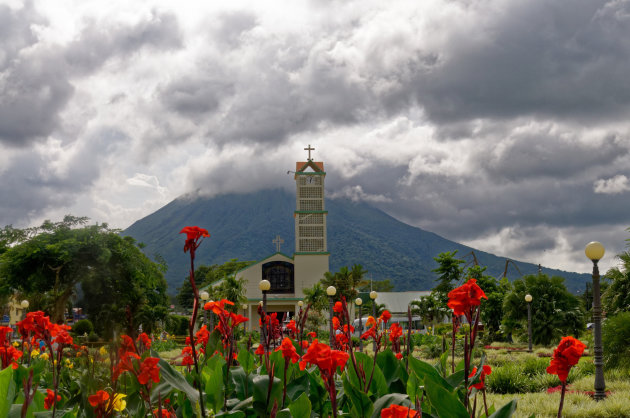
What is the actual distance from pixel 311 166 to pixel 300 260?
867cm

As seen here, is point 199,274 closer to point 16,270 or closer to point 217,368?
point 16,270

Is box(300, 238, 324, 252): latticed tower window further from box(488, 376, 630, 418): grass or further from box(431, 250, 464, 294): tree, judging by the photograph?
box(488, 376, 630, 418): grass

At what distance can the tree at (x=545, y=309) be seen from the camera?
19.5 metres

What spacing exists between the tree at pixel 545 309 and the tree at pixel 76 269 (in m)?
15.3

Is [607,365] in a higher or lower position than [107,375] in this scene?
lower

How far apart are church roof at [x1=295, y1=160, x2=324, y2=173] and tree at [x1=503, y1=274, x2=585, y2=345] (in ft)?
92.5

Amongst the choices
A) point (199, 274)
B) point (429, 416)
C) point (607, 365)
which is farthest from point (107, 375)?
point (199, 274)

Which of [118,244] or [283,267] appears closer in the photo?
[118,244]

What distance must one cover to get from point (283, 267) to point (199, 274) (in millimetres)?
27691

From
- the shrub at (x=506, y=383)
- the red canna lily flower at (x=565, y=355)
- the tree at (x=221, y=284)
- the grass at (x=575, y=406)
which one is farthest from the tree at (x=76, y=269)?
the red canna lily flower at (x=565, y=355)

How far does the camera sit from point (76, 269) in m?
22.4

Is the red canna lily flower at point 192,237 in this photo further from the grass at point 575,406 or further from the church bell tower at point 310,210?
the church bell tower at point 310,210

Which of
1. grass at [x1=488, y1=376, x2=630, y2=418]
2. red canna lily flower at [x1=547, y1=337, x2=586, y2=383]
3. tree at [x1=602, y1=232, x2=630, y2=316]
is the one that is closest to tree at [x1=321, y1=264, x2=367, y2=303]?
tree at [x1=602, y1=232, x2=630, y2=316]

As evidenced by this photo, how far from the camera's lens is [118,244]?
23.4m
